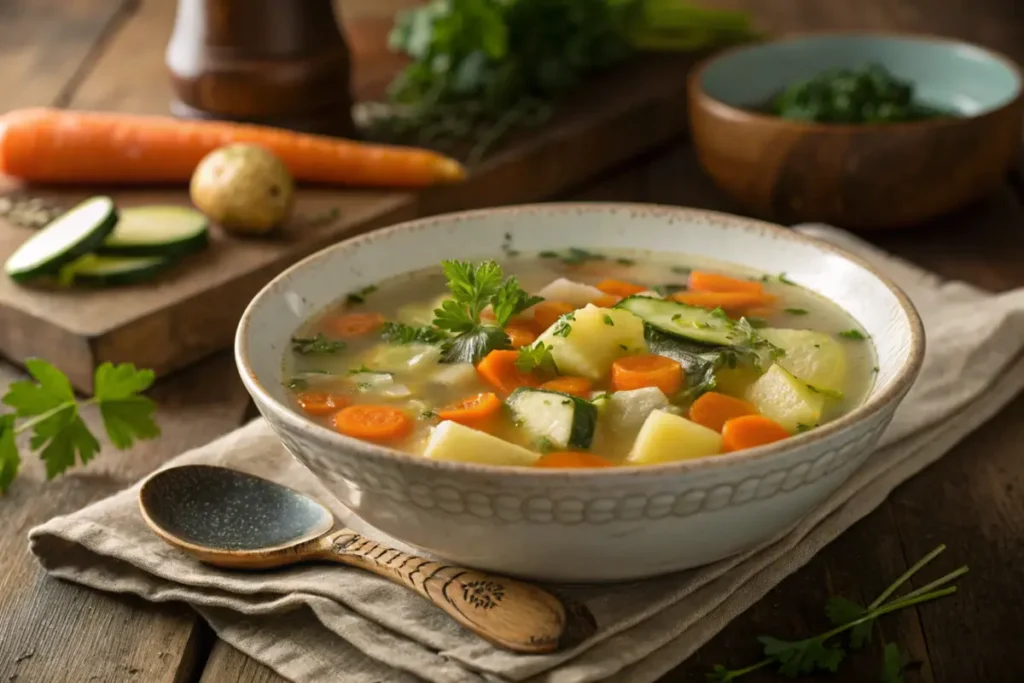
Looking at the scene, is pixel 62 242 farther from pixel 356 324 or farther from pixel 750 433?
pixel 750 433

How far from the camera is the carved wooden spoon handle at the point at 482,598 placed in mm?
1924

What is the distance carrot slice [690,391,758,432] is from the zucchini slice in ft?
0.55

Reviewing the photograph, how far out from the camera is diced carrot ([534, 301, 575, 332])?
2527mm

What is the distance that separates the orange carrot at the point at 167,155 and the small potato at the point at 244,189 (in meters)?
0.34

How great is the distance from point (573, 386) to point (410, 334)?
0.41m

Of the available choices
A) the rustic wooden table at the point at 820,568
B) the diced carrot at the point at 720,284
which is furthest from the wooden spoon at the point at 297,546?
the diced carrot at the point at 720,284

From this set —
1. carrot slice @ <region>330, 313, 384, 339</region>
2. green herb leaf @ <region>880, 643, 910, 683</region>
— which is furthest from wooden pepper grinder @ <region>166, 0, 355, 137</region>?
green herb leaf @ <region>880, 643, 910, 683</region>

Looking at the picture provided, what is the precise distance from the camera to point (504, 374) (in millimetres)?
2277

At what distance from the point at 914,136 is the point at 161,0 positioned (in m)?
3.93

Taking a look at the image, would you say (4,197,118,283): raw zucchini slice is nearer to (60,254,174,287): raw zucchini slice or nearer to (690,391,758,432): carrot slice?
(60,254,174,287): raw zucchini slice

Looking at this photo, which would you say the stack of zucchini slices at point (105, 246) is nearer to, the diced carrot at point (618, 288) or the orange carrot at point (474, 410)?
the diced carrot at point (618, 288)

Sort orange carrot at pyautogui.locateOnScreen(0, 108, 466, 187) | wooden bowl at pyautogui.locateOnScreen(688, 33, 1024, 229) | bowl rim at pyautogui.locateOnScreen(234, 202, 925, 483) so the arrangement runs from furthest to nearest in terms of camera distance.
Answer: orange carrot at pyautogui.locateOnScreen(0, 108, 466, 187), wooden bowl at pyautogui.locateOnScreen(688, 33, 1024, 229), bowl rim at pyautogui.locateOnScreen(234, 202, 925, 483)

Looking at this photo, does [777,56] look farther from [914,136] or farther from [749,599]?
[749,599]

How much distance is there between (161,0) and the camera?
6.17 m
